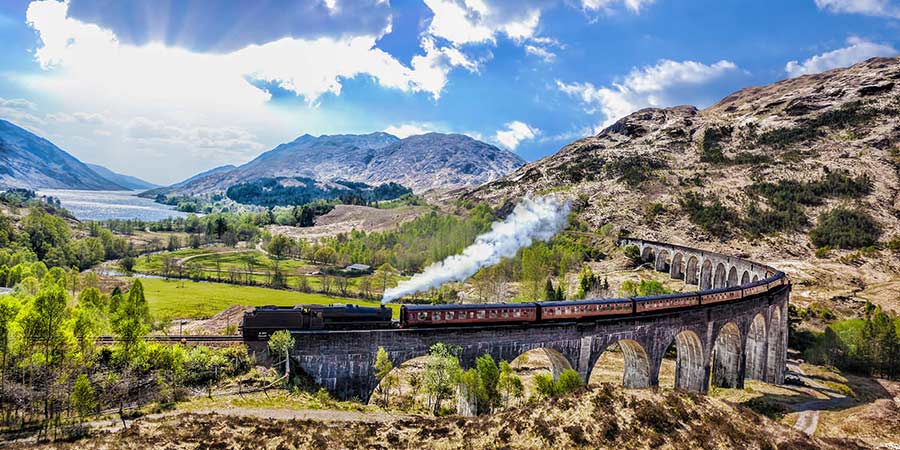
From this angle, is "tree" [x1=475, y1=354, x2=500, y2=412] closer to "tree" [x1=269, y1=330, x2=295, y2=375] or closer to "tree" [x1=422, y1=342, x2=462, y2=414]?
"tree" [x1=422, y1=342, x2=462, y2=414]

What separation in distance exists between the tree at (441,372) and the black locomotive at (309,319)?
4030mm

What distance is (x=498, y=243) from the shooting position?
87.4 meters

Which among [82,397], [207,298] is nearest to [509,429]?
[82,397]

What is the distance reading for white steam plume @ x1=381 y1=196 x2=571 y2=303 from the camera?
4992 cm

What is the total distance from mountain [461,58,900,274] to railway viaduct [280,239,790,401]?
49122 mm

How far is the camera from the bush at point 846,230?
103625mm

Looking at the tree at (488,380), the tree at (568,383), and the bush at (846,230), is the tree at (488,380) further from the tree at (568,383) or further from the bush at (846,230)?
the bush at (846,230)

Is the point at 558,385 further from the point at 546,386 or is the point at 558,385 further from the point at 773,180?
the point at 773,180

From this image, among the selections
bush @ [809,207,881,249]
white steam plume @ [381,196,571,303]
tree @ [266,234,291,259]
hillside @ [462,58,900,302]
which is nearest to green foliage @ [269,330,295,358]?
white steam plume @ [381,196,571,303]

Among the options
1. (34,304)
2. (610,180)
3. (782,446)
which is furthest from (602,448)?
(610,180)

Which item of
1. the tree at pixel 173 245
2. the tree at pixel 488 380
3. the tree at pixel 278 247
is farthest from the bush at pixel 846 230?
the tree at pixel 173 245

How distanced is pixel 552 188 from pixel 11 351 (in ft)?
517

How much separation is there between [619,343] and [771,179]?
13477cm

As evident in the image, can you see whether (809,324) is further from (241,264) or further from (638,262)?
(241,264)
